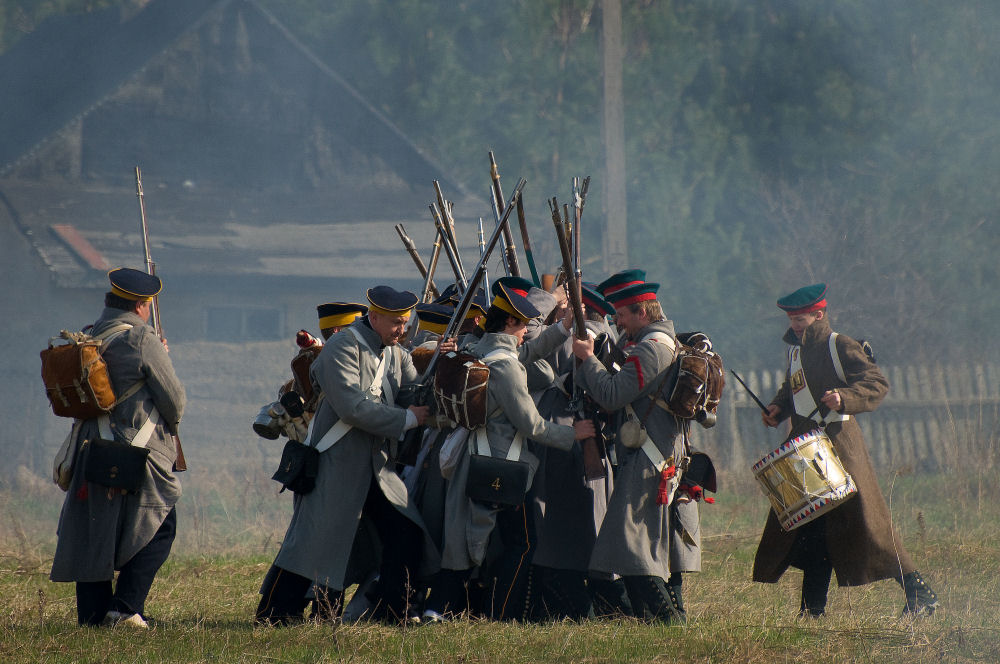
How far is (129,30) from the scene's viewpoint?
2184 centimetres

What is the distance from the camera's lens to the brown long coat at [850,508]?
6.07 meters

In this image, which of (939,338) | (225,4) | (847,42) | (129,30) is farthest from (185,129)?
(939,338)

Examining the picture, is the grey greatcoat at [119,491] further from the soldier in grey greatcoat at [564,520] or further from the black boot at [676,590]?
the black boot at [676,590]

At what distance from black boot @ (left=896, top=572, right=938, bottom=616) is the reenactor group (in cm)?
63

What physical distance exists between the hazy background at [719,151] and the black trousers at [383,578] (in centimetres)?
959

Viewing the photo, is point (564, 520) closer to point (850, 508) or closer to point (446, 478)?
point (446, 478)

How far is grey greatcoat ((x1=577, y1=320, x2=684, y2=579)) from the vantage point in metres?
5.41

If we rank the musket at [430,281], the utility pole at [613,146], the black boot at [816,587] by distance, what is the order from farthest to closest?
the utility pole at [613,146]
the musket at [430,281]
the black boot at [816,587]

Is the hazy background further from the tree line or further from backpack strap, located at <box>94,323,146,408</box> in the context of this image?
backpack strap, located at <box>94,323,146,408</box>

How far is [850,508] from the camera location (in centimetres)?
614

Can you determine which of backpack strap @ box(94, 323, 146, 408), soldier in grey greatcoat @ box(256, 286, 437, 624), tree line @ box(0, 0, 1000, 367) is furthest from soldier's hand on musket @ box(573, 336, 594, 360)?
tree line @ box(0, 0, 1000, 367)

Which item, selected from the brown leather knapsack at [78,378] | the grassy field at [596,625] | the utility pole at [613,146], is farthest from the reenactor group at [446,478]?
the utility pole at [613,146]

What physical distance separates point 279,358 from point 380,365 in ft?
41.2

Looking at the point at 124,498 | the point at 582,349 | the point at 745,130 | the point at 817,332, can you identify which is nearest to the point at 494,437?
the point at 582,349
